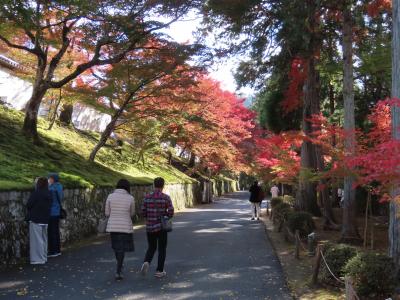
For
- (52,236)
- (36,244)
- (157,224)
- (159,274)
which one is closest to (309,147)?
(52,236)

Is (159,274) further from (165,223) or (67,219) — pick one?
(67,219)

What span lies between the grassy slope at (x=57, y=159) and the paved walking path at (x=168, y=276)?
7.06ft

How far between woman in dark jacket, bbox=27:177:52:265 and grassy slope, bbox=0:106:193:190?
700 millimetres

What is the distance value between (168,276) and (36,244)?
2910 mm

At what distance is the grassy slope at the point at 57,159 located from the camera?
11970mm

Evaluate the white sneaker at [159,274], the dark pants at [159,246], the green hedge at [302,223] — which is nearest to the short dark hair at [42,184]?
the dark pants at [159,246]

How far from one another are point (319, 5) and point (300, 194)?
7.47m

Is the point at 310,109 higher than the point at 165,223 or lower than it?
higher

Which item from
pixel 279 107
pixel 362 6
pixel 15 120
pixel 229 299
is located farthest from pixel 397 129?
pixel 15 120

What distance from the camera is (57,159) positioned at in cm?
1639

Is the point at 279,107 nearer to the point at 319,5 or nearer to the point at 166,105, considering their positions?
the point at 166,105

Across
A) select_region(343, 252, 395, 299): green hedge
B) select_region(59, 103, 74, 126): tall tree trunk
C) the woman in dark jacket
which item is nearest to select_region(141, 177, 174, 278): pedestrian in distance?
the woman in dark jacket

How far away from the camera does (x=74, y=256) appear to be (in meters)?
10.1

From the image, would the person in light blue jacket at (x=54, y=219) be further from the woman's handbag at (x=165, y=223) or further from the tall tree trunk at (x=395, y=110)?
the tall tree trunk at (x=395, y=110)
